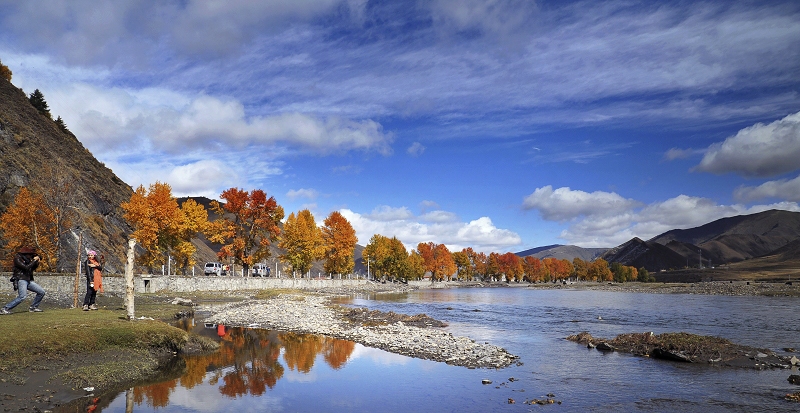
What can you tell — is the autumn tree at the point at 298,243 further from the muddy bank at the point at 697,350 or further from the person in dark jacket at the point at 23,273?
the person in dark jacket at the point at 23,273

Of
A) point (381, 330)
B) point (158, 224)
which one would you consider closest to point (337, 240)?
point (158, 224)

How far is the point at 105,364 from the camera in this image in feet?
57.1

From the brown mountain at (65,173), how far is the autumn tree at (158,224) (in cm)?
619

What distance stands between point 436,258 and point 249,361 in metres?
175

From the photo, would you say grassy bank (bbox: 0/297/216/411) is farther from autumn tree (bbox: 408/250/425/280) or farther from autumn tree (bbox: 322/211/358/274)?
autumn tree (bbox: 408/250/425/280)

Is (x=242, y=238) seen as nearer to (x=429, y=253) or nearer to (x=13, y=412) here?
(x=13, y=412)

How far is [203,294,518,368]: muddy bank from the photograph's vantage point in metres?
24.8

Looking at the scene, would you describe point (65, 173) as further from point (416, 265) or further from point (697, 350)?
point (416, 265)

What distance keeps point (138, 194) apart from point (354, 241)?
5372 centimetres

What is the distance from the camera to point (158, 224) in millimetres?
71438

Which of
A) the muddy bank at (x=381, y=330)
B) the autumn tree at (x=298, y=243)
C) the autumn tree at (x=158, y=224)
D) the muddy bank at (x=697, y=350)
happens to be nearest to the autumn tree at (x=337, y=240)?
the autumn tree at (x=298, y=243)

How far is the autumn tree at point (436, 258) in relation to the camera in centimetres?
19238

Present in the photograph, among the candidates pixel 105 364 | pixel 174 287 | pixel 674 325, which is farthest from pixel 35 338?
pixel 674 325

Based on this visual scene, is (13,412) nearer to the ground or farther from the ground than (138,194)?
nearer to the ground
